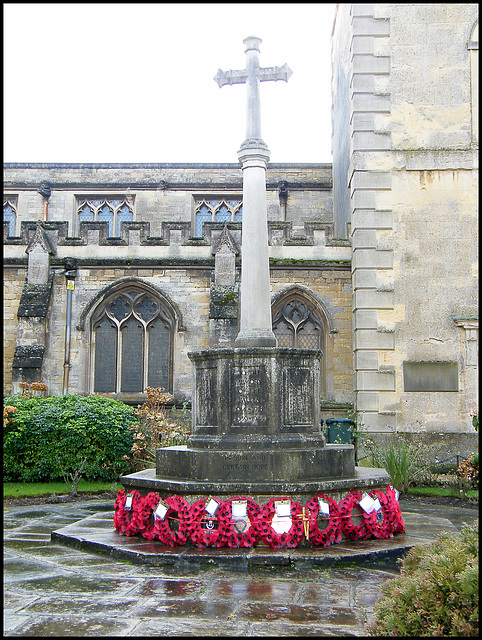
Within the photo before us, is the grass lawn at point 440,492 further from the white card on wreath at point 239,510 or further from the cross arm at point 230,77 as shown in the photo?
the cross arm at point 230,77

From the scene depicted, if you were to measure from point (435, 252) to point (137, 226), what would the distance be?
8.03 metres

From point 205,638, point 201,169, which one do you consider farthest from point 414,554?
point 201,169

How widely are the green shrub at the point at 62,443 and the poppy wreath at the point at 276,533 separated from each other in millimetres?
7351

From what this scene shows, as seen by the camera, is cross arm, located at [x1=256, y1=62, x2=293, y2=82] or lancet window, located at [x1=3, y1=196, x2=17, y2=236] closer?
cross arm, located at [x1=256, y1=62, x2=293, y2=82]

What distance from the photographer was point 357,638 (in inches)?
162

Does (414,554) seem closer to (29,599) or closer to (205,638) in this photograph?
(205,638)

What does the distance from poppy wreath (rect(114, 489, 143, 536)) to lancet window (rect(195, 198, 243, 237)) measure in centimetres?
1727

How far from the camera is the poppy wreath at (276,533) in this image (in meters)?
6.76

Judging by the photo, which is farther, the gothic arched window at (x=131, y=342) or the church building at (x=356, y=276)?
the gothic arched window at (x=131, y=342)

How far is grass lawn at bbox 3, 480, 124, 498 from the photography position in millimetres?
12008

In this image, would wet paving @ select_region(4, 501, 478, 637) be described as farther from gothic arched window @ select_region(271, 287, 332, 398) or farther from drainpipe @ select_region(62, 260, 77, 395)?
gothic arched window @ select_region(271, 287, 332, 398)

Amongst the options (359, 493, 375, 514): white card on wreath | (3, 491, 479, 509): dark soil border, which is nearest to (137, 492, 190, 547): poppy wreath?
(359, 493, 375, 514): white card on wreath

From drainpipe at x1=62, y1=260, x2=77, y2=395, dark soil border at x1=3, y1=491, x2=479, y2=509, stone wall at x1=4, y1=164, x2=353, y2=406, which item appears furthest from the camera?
drainpipe at x1=62, y1=260, x2=77, y2=395

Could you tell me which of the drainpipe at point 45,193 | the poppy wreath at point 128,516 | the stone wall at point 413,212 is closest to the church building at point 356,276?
the stone wall at point 413,212
